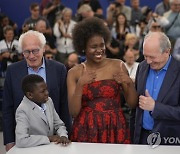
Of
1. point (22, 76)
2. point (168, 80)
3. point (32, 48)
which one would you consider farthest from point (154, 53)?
point (22, 76)

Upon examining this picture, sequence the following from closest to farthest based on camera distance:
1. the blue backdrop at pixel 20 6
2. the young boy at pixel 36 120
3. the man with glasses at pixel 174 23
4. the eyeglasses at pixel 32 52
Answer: the young boy at pixel 36 120, the eyeglasses at pixel 32 52, the man with glasses at pixel 174 23, the blue backdrop at pixel 20 6

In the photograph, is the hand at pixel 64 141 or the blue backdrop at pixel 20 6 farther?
the blue backdrop at pixel 20 6

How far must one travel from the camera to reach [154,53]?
2.66 meters

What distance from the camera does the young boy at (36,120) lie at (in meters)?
2.53

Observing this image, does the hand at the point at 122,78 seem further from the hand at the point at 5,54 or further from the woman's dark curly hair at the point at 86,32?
the hand at the point at 5,54

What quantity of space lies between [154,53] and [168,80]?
0.69ft

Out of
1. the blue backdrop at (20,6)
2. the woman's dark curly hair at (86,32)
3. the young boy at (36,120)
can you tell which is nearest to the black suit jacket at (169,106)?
the woman's dark curly hair at (86,32)

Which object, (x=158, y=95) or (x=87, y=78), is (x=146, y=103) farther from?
(x=87, y=78)

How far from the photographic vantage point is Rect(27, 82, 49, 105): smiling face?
8.86 feet

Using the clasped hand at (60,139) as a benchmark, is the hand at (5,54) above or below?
above

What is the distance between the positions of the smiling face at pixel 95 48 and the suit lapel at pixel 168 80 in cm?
43

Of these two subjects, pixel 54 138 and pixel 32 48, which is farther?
pixel 32 48

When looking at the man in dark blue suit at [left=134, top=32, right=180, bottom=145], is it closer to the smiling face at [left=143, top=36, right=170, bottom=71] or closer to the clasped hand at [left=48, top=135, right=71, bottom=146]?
the smiling face at [left=143, top=36, right=170, bottom=71]

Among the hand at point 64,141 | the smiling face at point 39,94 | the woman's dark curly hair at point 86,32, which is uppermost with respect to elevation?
the woman's dark curly hair at point 86,32
